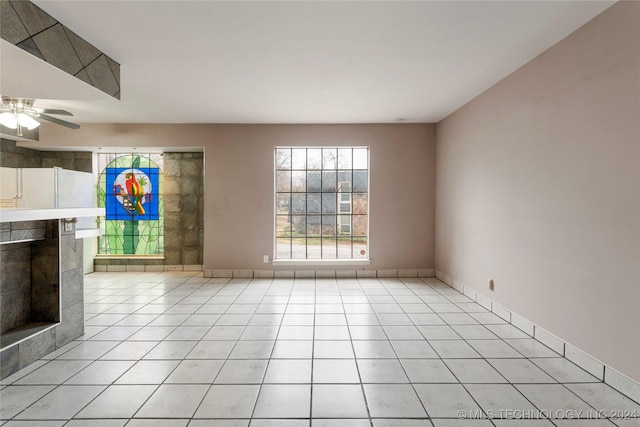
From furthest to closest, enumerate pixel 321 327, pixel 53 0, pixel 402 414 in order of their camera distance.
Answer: pixel 321 327 → pixel 53 0 → pixel 402 414

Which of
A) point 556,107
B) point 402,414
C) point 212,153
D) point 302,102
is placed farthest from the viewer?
point 212,153

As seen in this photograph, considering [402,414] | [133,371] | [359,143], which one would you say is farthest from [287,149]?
[402,414]

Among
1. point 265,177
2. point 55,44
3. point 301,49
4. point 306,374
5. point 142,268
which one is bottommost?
point 306,374

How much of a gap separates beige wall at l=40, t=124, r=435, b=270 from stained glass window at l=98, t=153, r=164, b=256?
696 millimetres

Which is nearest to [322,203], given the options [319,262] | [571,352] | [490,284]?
[319,262]

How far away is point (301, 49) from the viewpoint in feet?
8.61

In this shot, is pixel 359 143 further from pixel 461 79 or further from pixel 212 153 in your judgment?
pixel 212 153

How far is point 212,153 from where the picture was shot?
5.08 m

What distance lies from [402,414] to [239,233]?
12.8 ft

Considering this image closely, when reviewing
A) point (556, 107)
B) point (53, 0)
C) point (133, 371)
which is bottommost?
point (133, 371)

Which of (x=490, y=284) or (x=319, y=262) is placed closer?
(x=490, y=284)

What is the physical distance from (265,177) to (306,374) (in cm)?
349

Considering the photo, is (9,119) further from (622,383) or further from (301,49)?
(622,383)

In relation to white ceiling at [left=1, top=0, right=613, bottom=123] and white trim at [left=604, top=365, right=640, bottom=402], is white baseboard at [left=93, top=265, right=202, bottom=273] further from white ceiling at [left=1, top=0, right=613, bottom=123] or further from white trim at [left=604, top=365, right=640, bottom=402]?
white trim at [left=604, top=365, right=640, bottom=402]
